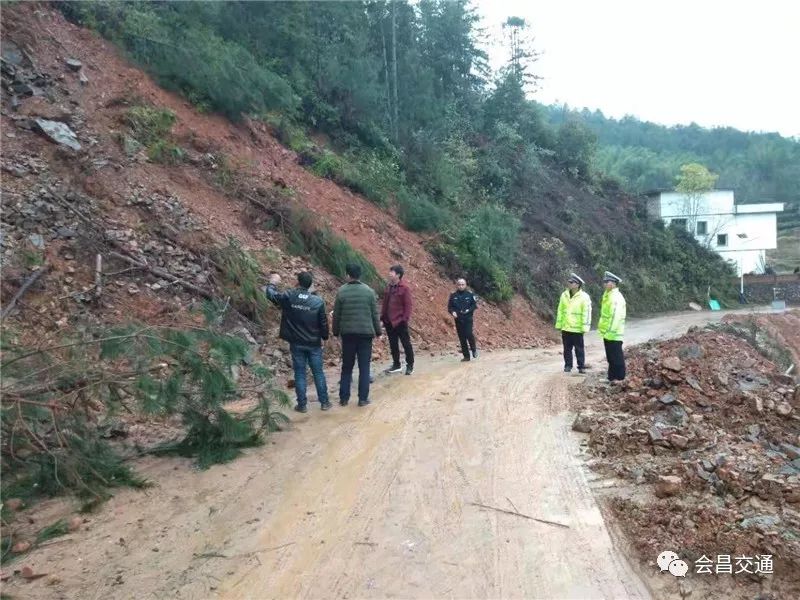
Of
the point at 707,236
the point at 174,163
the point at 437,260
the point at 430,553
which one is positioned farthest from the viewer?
the point at 707,236

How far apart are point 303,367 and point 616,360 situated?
4.54 m

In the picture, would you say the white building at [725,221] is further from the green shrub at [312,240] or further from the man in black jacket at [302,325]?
the man in black jacket at [302,325]

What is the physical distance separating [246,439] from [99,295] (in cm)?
399

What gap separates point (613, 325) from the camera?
8695 mm

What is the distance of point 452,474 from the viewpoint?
18.4 feet

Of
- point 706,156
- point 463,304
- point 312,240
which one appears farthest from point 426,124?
point 706,156

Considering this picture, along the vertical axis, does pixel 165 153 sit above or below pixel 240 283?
above

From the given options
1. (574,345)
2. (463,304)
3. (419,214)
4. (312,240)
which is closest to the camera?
(574,345)

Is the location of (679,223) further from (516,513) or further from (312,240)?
(516,513)

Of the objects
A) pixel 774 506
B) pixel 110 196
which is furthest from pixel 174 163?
pixel 774 506

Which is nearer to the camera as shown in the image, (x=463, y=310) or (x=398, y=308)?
Answer: (x=398, y=308)

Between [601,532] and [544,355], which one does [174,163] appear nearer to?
[544,355]

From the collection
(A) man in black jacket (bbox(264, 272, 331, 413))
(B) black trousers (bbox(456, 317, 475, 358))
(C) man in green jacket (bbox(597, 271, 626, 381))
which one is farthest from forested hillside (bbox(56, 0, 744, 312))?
(A) man in black jacket (bbox(264, 272, 331, 413))

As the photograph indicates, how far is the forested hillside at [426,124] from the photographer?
622 inches
